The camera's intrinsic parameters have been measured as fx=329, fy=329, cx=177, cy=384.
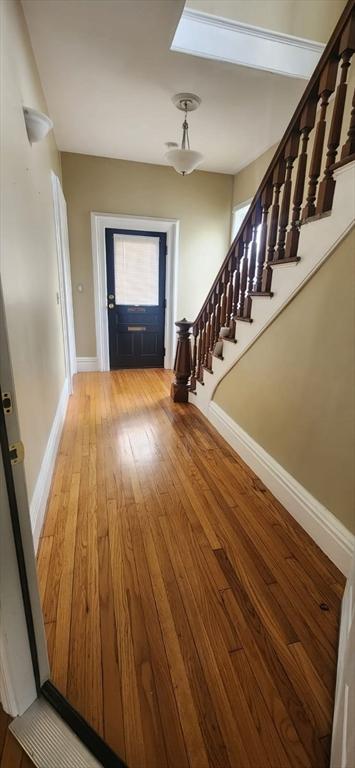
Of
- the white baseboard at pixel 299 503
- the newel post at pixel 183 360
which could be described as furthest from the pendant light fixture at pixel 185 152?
the white baseboard at pixel 299 503

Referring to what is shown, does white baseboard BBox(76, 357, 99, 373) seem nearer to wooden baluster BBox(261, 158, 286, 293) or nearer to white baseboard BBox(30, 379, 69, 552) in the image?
white baseboard BBox(30, 379, 69, 552)

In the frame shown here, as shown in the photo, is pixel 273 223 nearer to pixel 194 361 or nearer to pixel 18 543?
pixel 194 361

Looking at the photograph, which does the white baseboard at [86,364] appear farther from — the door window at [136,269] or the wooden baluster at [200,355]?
the wooden baluster at [200,355]

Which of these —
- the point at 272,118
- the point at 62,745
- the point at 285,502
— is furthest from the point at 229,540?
the point at 272,118

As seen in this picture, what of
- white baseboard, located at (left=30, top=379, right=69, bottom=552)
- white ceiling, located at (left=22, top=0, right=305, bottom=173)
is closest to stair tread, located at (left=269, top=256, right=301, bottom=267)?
white ceiling, located at (left=22, top=0, right=305, bottom=173)

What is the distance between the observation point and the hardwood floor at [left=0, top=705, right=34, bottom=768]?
0.85m

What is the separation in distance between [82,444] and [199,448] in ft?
2.98

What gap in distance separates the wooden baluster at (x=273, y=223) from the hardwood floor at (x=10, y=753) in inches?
83.7

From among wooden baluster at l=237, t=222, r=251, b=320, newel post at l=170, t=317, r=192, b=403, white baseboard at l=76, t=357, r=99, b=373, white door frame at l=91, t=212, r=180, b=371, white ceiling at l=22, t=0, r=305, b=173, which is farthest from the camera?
white baseboard at l=76, t=357, r=99, b=373

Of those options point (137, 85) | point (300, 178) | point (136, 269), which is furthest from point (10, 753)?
point (136, 269)

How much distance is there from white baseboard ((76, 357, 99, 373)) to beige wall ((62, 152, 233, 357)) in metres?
0.10

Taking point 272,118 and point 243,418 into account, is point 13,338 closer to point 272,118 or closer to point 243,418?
point 243,418

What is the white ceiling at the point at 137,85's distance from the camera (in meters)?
2.01

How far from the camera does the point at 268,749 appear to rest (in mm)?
897
